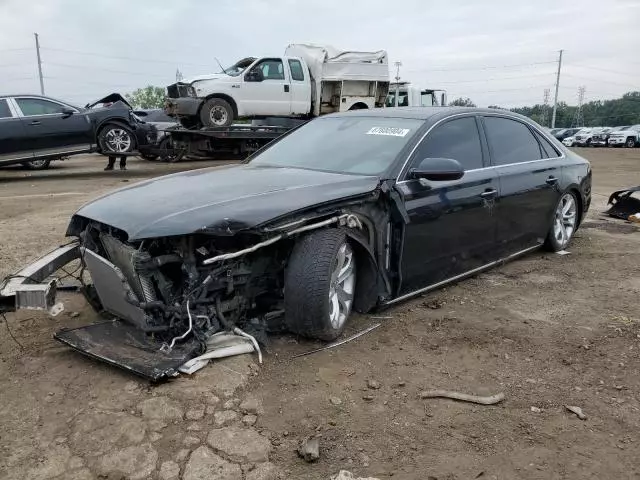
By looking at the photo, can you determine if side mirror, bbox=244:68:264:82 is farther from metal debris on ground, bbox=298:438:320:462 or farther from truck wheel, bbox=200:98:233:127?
metal debris on ground, bbox=298:438:320:462

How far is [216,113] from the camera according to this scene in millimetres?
13547

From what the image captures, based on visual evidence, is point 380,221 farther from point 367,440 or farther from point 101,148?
point 101,148

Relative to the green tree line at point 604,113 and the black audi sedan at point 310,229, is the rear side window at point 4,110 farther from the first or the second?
the green tree line at point 604,113

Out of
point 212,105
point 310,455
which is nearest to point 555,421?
point 310,455

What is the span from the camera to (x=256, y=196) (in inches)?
136

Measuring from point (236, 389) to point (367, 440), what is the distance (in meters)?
0.78

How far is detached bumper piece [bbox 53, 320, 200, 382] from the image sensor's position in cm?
305

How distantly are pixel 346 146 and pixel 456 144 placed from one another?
90 centimetres

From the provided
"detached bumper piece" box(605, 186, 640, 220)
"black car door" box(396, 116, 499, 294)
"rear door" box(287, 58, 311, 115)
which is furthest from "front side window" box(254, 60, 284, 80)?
"black car door" box(396, 116, 499, 294)

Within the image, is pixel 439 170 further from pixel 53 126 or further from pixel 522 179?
pixel 53 126

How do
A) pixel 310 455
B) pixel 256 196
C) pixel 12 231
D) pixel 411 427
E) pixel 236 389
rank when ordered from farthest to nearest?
pixel 12 231 → pixel 256 196 → pixel 236 389 → pixel 411 427 → pixel 310 455

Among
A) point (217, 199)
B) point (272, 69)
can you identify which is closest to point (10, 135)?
point (272, 69)

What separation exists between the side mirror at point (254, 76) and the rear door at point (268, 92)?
1.0 inches

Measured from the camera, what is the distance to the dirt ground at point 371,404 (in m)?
2.51
